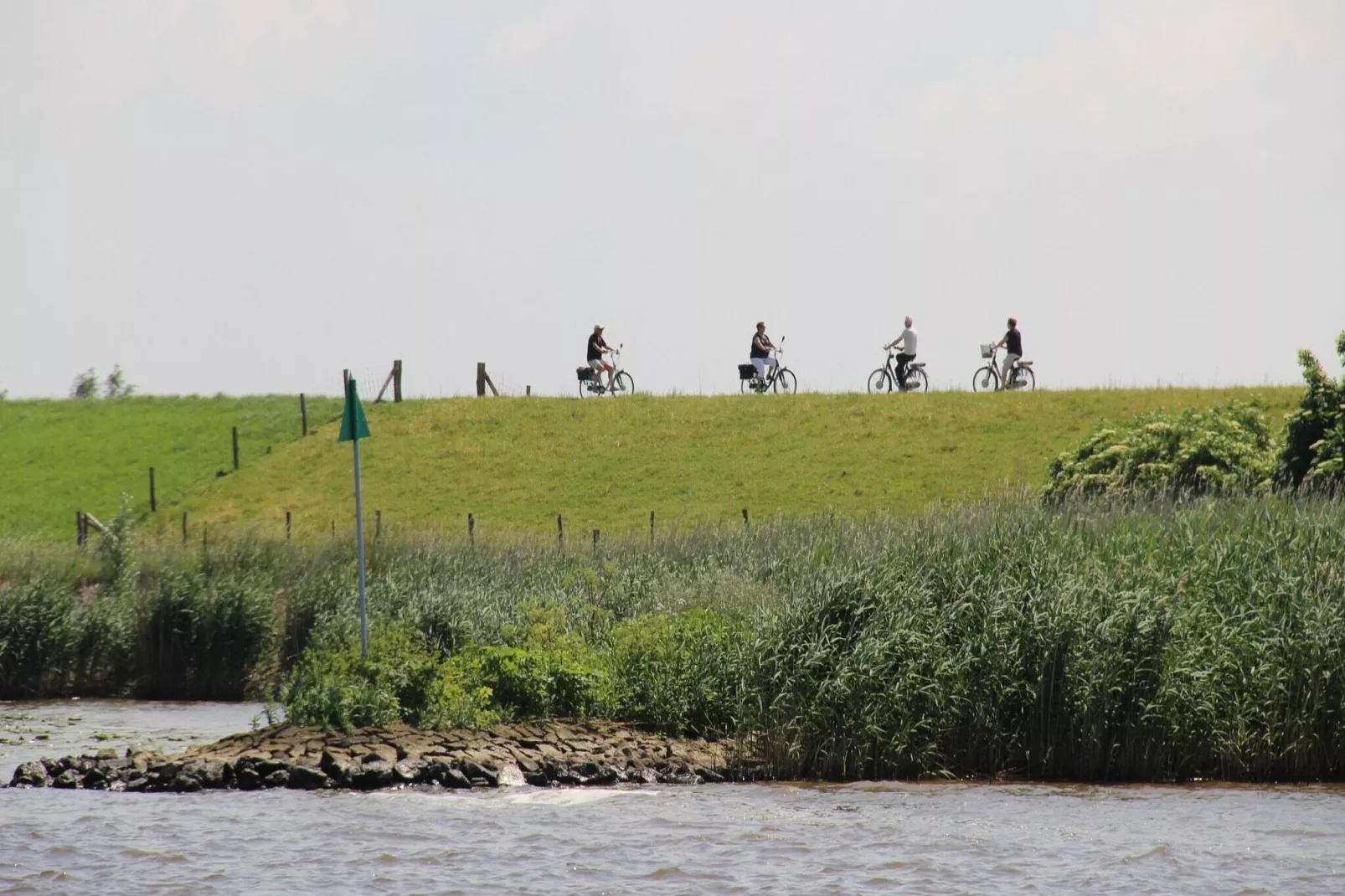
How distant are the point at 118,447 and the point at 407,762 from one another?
42.7 meters

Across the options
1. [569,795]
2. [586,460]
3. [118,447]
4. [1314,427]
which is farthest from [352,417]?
[118,447]

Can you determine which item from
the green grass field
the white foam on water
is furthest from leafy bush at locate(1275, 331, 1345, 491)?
the white foam on water

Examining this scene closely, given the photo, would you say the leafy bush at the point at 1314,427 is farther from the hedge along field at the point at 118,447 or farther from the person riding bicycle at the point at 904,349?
the hedge along field at the point at 118,447

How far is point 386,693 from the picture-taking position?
17.2m

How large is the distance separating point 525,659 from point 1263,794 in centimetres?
728

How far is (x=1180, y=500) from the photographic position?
69.6 feet

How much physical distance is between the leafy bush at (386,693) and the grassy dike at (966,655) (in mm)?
25

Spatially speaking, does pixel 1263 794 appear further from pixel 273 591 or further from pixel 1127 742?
pixel 273 591

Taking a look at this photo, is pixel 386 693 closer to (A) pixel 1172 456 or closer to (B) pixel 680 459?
(A) pixel 1172 456

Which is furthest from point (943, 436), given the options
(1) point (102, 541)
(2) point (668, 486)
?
(1) point (102, 541)

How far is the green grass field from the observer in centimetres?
4466

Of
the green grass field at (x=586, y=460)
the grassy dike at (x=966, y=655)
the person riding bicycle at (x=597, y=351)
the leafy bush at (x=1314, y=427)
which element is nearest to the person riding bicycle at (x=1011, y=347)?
the green grass field at (x=586, y=460)

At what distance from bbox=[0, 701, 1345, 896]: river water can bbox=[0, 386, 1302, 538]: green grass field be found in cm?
2417

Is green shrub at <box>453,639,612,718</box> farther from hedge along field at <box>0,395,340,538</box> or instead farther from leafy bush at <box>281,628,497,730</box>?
hedge along field at <box>0,395,340,538</box>
